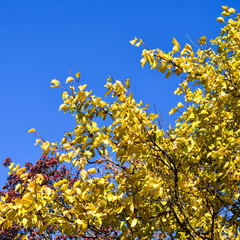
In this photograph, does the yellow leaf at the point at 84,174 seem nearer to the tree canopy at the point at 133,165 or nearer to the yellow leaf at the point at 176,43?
the tree canopy at the point at 133,165

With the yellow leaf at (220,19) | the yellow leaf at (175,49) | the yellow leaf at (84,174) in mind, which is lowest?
the yellow leaf at (84,174)

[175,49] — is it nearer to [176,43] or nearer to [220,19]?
[176,43]

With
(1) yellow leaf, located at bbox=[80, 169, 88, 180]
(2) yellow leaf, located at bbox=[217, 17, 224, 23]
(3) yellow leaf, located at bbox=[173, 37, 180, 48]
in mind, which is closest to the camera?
(1) yellow leaf, located at bbox=[80, 169, 88, 180]

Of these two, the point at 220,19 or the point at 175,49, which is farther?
the point at 220,19

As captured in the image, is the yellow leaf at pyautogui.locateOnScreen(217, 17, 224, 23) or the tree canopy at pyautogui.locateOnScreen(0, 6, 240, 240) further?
the yellow leaf at pyautogui.locateOnScreen(217, 17, 224, 23)

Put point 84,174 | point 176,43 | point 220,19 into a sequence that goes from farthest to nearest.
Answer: point 220,19, point 176,43, point 84,174

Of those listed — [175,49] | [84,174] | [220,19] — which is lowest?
[84,174]

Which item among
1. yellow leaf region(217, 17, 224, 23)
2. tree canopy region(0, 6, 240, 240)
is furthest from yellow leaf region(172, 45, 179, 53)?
yellow leaf region(217, 17, 224, 23)

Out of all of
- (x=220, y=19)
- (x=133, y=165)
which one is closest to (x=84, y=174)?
(x=133, y=165)

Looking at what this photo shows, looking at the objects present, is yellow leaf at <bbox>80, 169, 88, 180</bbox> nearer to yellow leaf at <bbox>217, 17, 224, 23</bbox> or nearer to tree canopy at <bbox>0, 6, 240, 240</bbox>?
tree canopy at <bbox>0, 6, 240, 240</bbox>

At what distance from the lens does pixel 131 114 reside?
3.83 m

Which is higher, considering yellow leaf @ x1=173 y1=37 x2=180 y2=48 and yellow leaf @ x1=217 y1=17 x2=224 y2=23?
yellow leaf @ x1=217 y1=17 x2=224 y2=23

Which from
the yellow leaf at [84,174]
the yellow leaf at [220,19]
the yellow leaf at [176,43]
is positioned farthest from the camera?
the yellow leaf at [220,19]

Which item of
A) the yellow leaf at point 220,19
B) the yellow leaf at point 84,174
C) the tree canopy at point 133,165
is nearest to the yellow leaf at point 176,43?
the tree canopy at point 133,165
